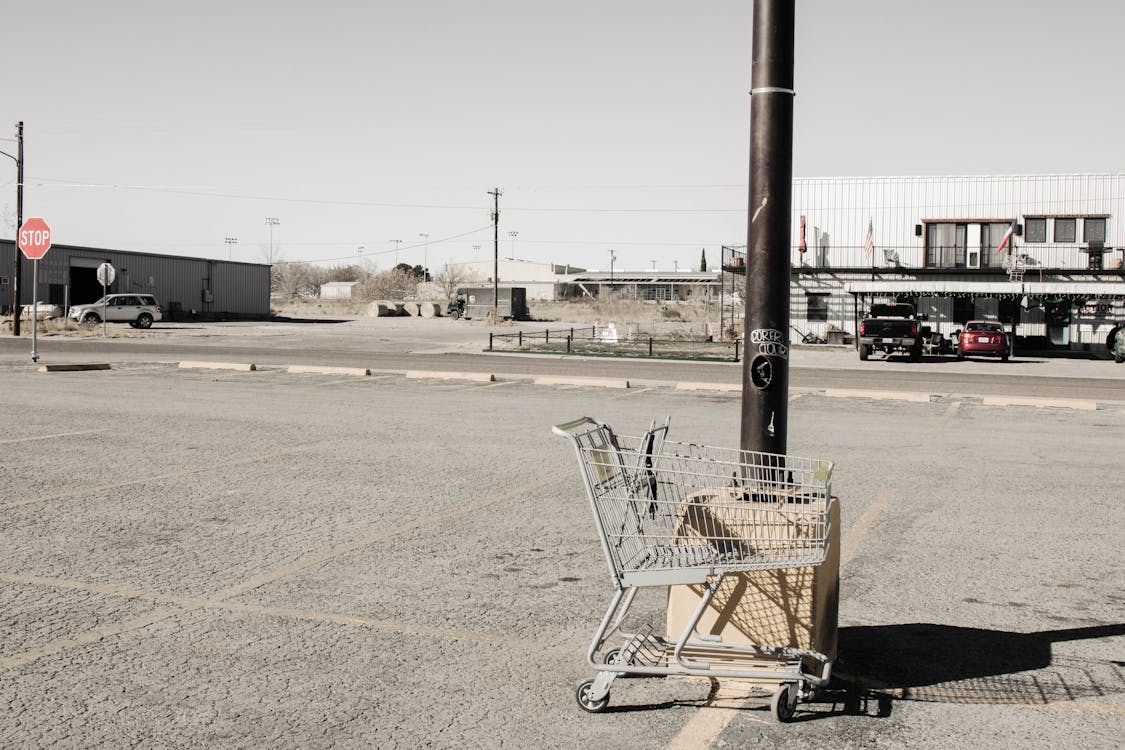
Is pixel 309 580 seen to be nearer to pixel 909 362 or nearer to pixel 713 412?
pixel 713 412

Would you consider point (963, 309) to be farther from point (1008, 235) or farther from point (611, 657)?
point (611, 657)

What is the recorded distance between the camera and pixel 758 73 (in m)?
5.20

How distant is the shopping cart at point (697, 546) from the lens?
4.41m

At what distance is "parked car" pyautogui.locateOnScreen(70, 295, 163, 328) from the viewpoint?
167ft

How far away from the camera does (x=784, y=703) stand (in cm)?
431

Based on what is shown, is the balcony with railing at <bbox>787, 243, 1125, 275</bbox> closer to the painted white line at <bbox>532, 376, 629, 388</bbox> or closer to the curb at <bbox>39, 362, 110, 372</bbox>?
the painted white line at <bbox>532, 376, 629, 388</bbox>

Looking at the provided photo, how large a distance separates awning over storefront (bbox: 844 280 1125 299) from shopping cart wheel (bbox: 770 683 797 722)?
38.3 metres

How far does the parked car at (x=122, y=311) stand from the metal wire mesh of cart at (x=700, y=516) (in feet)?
167

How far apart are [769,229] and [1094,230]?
45169mm

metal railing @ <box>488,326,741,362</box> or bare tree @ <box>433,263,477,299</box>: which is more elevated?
bare tree @ <box>433,263,477,299</box>

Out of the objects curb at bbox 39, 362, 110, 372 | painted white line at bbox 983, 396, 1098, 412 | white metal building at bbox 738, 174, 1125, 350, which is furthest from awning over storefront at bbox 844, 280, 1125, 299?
curb at bbox 39, 362, 110, 372

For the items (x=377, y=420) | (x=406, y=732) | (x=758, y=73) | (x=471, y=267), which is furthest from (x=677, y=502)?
(x=471, y=267)

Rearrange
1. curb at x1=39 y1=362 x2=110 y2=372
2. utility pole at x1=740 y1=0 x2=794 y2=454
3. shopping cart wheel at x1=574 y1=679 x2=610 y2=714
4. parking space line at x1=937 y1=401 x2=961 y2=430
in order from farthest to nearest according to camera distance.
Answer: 1. curb at x1=39 y1=362 x2=110 y2=372
2. parking space line at x1=937 y1=401 x2=961 y2=430
3. utility pole at x1=740 y1=0 x2=794 y2=454
4. shopping cart wheel at x1=574 y1=679 x2=610 y2=714

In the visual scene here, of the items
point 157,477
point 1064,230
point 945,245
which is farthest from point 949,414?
point 1064,230
